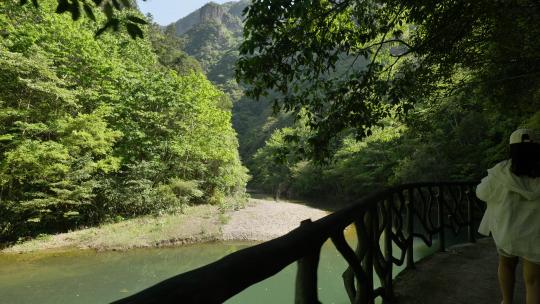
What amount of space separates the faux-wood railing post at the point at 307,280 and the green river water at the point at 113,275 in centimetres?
928

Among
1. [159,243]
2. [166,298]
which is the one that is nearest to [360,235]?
[166,298]

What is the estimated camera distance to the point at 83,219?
19.9 m

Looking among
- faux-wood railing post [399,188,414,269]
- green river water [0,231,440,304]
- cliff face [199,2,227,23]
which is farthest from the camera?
cliff face [199,2,227,23]

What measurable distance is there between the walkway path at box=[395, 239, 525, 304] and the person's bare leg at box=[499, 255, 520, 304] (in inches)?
29.6

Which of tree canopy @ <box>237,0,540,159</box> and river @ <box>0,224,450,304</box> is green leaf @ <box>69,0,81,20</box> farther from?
river @ <box>0,224,450,304</box>

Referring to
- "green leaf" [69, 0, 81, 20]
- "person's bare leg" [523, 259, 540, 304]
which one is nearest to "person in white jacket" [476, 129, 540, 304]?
"person's bare leg" [523, 259, 540, 304]

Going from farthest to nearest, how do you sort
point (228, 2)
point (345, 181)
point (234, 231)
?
1. point (228, 2)
2. point (345, 181)
3. point (234, 231)

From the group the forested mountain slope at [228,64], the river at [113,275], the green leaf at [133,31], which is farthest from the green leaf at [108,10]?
the forested mountain slope at [228,64]

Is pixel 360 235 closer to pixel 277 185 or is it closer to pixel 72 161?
pixel 72 161

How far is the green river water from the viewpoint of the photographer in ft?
37.6

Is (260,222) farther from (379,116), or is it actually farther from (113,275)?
(379,116)

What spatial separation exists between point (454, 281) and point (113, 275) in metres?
12.4

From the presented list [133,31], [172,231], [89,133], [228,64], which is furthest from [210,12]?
[133,31]

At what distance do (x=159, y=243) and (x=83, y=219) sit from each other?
533 cm
